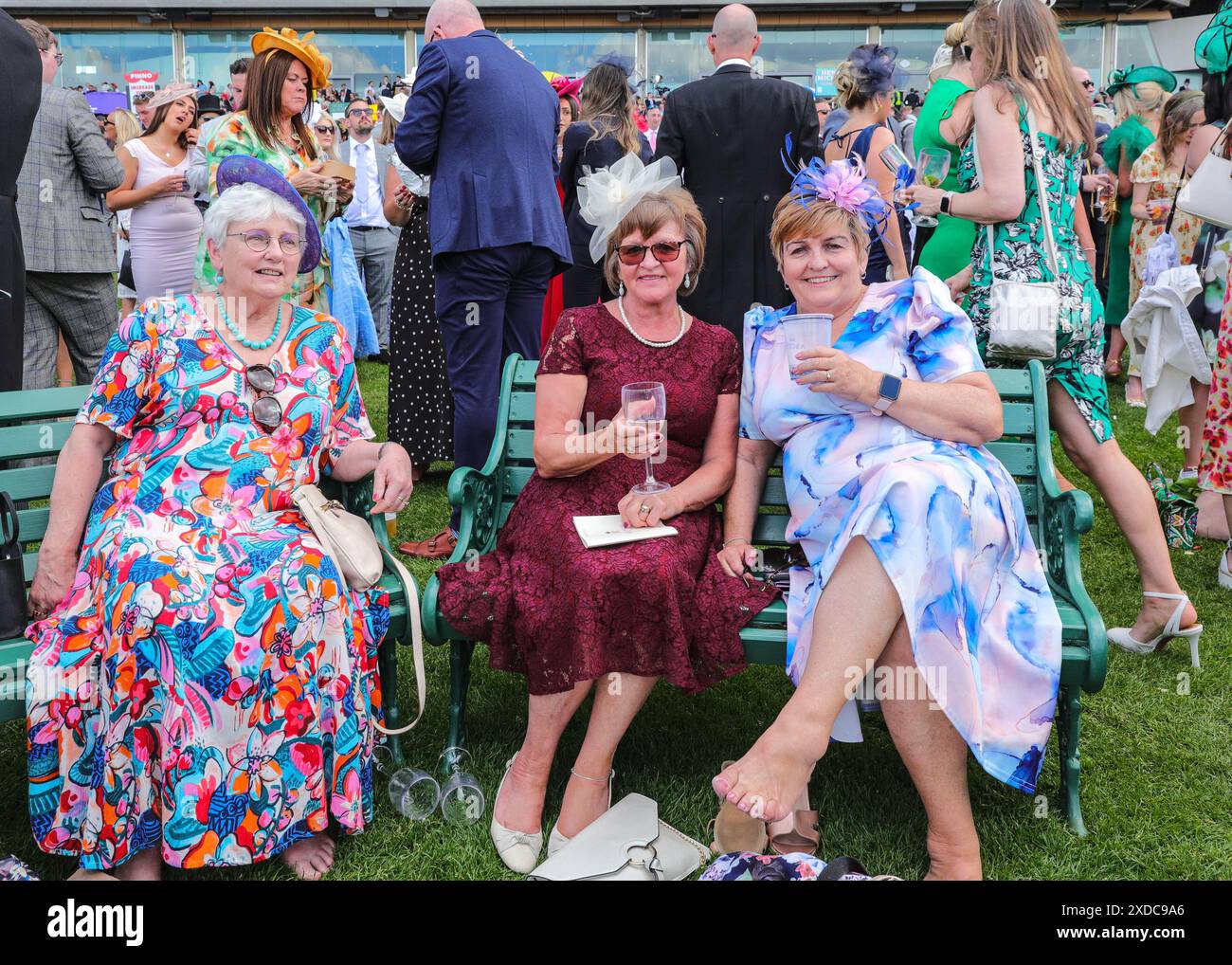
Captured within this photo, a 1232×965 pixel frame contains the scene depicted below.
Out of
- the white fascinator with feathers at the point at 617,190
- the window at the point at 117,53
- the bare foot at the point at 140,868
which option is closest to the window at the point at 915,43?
the window at the point at 117,53

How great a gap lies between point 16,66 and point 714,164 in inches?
124

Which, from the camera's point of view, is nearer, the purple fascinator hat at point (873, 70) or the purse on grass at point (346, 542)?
the purse on grass at point (346, 542)

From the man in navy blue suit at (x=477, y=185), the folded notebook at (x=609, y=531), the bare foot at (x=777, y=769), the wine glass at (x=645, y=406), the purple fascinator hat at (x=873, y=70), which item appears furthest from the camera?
the purple fascinator hat at (x=873, y=70)

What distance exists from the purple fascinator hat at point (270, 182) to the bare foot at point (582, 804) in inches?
70.7

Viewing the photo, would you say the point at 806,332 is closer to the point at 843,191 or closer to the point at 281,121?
the point at 843,191

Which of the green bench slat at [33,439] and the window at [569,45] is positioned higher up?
the window at [569,45]

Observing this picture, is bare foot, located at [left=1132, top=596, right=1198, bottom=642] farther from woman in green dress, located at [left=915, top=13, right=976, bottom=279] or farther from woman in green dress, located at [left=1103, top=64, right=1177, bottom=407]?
woman in green dress, located at [left=1103, top=64, right=1177, bottom=407]

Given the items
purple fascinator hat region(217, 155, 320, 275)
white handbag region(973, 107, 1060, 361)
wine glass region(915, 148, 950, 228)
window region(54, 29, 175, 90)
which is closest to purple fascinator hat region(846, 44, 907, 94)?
wine glass region(915, 148, 950, 228)

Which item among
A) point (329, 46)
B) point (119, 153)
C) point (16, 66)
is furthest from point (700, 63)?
point (16, 66)

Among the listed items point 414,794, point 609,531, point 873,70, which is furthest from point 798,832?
point 873,70

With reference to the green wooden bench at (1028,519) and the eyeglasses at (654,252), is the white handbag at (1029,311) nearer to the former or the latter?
the green wooden bench at (1028,519)

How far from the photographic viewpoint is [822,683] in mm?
2719

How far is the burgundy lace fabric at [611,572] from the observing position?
119 inches

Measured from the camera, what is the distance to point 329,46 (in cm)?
2738
